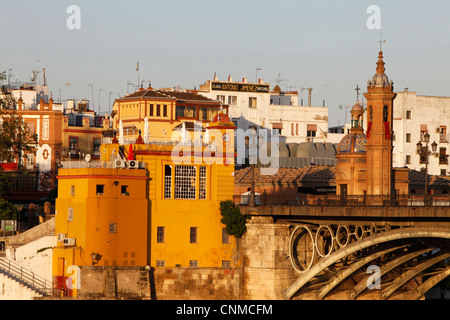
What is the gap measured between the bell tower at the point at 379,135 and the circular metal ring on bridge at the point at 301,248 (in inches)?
264

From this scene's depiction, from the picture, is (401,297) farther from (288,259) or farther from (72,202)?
(72,202)

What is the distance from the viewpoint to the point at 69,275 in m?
86.6

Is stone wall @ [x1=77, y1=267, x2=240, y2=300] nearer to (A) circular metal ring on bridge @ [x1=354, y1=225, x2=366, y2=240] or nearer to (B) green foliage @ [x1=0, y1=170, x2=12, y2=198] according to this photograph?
(A) circular metal ring on bridge @ [x1=354, y1=225, x2=366, y2=240]

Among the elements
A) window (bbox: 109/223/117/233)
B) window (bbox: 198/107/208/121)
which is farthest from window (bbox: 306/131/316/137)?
window (bbox: 109/223/117/233)

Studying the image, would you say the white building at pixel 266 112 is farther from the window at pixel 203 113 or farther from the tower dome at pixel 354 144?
the tower dome at pixel 354 144

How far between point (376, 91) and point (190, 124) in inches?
1468

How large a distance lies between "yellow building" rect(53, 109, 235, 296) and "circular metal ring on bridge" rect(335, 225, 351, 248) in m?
7.73

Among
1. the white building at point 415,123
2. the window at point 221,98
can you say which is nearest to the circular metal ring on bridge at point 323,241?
the white building at point 415,123

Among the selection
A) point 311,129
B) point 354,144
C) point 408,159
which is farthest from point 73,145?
point 354,144

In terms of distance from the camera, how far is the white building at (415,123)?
464 ft

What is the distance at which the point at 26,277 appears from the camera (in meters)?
90.1

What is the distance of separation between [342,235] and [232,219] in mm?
7539
